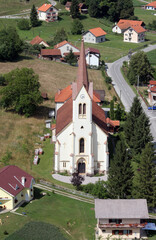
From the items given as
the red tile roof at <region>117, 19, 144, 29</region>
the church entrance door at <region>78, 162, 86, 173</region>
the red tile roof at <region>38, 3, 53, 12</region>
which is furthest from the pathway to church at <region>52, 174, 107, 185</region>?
the red tile roof at <region>38, 3, 53, 12</region>

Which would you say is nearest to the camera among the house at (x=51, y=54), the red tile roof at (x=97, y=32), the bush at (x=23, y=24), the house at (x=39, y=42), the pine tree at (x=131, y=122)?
the pine tree at (x=131, y=122)

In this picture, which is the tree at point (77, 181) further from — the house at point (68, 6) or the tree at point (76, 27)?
the house at point (68, 6)

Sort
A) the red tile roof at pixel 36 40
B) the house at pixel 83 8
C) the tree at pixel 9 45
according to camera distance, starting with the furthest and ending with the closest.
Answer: the house at pixel 83 8, the red tile roof at pixel 36 40, the tree at pixel 9 45

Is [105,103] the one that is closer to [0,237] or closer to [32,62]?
[32,62]

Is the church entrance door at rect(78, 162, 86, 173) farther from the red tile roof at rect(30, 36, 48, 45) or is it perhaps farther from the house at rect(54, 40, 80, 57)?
the red tile roof at rect(30, 36, 48, 45)

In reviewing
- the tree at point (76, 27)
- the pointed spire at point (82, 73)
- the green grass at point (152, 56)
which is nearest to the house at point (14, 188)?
the pointed spire at point (82, 73)

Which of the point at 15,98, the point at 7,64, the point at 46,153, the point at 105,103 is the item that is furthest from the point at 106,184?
the point at 7,64
